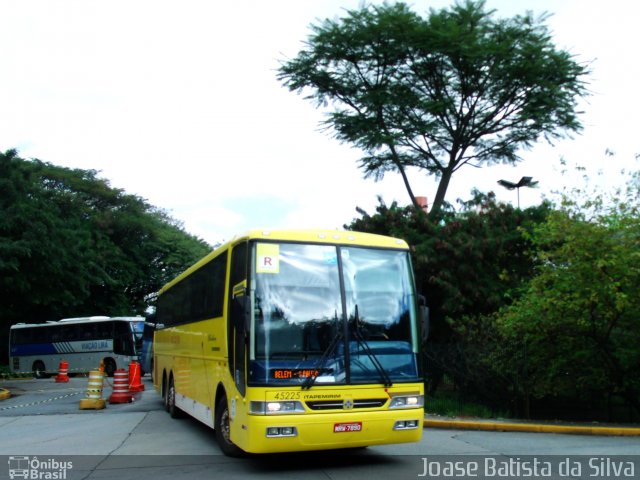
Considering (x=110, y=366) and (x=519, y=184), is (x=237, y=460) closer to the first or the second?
(x=519, y=184)

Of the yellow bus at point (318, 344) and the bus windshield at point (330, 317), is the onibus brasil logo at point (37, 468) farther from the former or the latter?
the bus windshield at point (330, 317)

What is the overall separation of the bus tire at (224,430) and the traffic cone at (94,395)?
7.91 meters

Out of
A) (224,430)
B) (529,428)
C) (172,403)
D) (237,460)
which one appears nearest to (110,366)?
(172,403)

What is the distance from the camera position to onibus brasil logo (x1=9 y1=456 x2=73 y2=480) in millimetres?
8398

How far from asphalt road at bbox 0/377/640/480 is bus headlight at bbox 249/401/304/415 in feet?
2.86

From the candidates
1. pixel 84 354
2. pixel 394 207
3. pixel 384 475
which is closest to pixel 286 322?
pixel 384 475

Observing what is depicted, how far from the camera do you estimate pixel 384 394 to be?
8414 mm

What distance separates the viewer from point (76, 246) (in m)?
32.0

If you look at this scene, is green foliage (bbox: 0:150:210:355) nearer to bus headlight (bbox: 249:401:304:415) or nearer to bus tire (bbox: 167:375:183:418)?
bus tire (bbox: 167:375:183:418)

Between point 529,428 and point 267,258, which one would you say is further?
point 529,428

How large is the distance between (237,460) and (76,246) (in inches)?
993

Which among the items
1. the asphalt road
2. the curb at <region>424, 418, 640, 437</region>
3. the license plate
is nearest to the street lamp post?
the curb at <region>424, 418, 640, 437</region>

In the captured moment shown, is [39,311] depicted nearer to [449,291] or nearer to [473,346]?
[449,291]

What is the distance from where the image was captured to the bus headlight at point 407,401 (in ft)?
27.8
